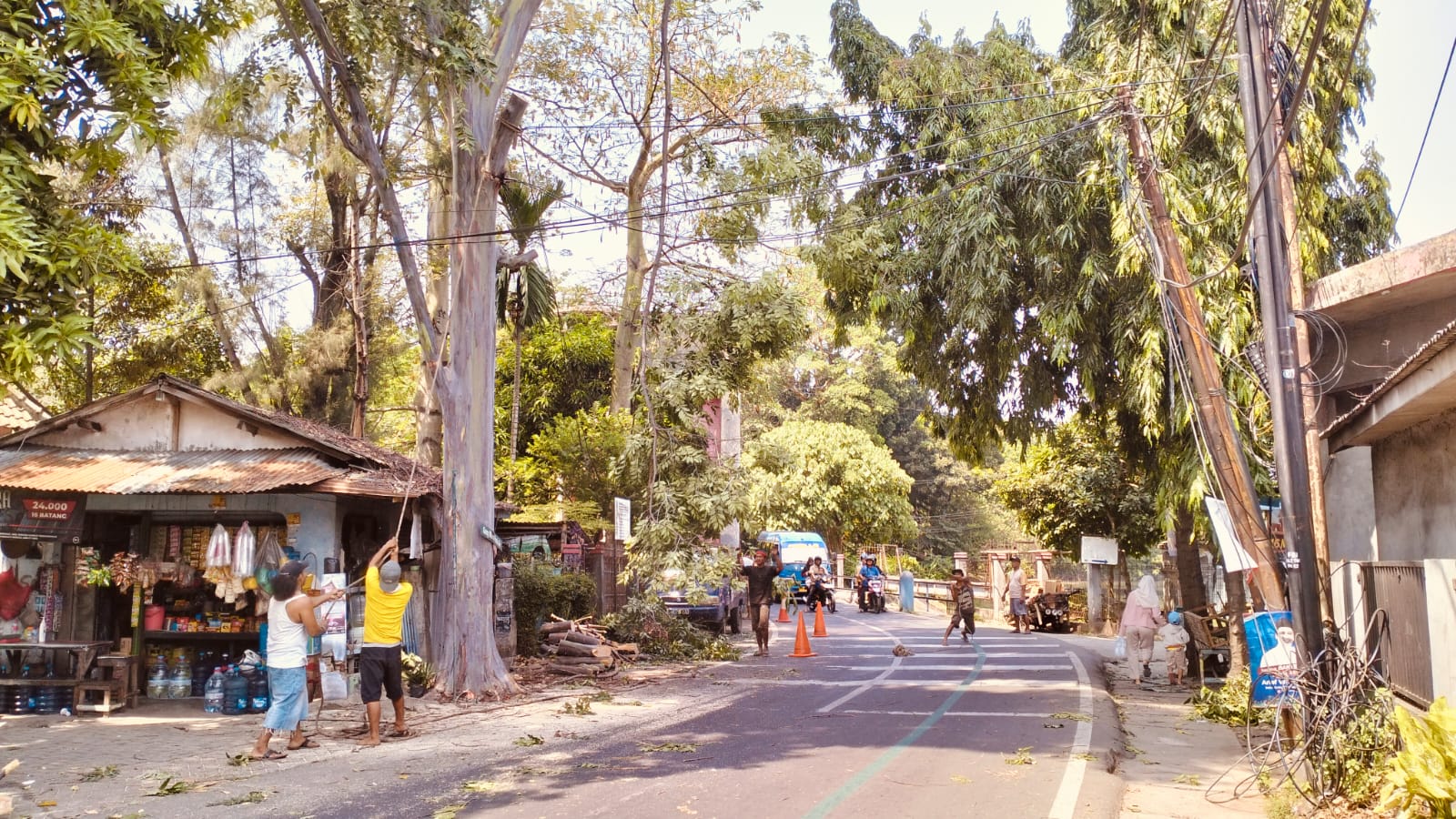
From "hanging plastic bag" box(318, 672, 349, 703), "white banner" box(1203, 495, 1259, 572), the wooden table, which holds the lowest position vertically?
"hanging plastic bag" box(318, 672, 349, 703)

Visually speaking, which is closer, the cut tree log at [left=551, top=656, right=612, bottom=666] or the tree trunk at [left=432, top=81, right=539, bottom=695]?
the tree trunk at [left=432, top=81, right=539, bottom=695]

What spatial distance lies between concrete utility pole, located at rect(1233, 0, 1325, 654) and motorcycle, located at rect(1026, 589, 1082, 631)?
809 inches

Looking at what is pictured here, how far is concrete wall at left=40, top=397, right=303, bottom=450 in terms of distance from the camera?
49.2ft

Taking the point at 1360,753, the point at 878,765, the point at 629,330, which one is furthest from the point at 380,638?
the point at 629,330

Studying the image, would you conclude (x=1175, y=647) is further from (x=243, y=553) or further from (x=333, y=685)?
(x=243, y=553)

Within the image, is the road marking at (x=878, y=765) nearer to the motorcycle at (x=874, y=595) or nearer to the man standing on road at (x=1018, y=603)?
the man standing on road at (x=1018, y=603)

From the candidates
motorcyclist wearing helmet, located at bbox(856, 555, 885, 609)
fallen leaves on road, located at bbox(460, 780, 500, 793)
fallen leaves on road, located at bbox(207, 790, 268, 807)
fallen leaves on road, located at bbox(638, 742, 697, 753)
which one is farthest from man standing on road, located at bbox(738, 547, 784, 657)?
motorcyclist wearing helmet, located at bbox(856, 555, 885, 609)

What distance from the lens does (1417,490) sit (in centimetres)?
1204

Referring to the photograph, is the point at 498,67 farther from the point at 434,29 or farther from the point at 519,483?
the point at 519,483

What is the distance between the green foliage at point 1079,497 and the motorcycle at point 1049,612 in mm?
1313

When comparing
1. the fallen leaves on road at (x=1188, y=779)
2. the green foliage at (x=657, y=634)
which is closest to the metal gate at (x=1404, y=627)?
the fallen leaves on road at (x=1188, y=779)

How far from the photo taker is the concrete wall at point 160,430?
15008 millimetres

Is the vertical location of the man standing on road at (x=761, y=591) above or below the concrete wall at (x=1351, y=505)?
below

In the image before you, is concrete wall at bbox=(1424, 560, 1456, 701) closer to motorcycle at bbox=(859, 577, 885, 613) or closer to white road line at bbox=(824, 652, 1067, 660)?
white road line at bbox=(824, 652, 1067, 660)
